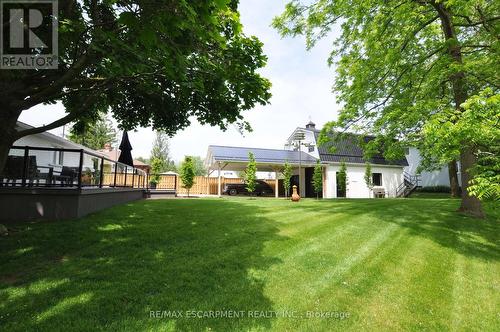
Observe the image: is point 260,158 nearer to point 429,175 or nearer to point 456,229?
point 456,229

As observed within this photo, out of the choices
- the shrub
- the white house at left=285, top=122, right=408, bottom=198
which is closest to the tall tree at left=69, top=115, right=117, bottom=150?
the white house at left=285, top=122, right=408, bottom=198

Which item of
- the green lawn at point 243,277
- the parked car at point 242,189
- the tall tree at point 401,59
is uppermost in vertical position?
the tall tree at point 401,59

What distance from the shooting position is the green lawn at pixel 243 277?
3.21m

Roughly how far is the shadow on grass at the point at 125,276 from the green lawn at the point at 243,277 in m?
0.02

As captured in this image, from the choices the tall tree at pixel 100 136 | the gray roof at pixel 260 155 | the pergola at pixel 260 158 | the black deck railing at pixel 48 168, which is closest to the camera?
the black deck railing at pixel 48 168

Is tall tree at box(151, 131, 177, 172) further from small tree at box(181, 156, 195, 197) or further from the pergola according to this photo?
small tree at box(181, 156, 195, 197)

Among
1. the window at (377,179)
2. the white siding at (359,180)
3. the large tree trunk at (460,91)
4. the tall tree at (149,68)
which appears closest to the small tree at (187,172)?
the tall tree at (149,68)

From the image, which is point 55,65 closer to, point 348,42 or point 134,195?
point 134,195

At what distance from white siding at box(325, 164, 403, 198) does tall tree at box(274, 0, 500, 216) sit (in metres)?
15.4

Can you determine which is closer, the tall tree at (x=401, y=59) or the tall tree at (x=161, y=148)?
the tall tree at (x=401, y=59)

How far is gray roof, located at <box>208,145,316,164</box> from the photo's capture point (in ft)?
80.1

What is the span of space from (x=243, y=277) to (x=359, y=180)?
26.1 m

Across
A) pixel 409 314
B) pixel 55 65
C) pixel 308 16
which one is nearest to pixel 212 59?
pixel 55 65

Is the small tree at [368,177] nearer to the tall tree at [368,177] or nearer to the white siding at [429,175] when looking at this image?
the tall tree at [368,177]
